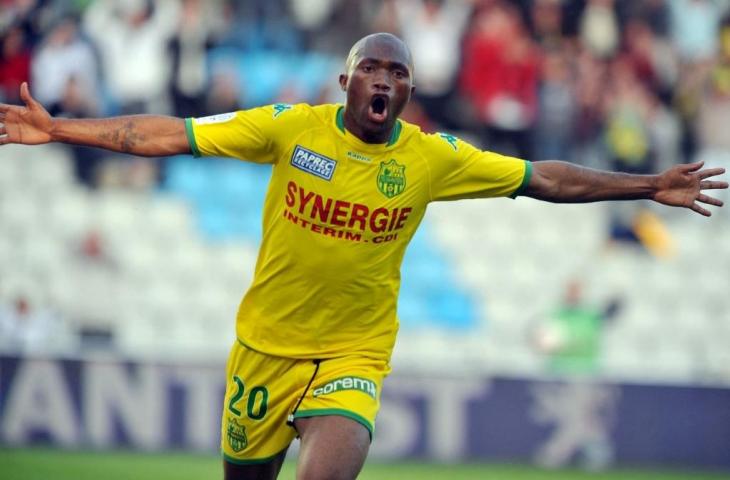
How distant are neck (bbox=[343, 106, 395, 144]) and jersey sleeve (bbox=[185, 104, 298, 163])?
0.85ft

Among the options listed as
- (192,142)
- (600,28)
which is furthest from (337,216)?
(600,28)

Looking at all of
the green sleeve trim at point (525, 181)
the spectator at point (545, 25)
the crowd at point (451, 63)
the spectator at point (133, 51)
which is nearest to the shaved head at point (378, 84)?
the green sleeve trim at point (525, 181)

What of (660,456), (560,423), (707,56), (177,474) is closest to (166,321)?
(177,474)

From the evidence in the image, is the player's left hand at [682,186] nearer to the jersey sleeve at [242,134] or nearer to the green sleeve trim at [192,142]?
the jersey sleeve at [242,134]

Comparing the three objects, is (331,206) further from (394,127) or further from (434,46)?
(434,46)

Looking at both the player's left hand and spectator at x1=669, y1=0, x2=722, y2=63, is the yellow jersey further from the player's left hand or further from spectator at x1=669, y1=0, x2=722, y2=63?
spectator at x1=669, y1=0, x2=722, y2=63

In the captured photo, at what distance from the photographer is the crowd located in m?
13.9

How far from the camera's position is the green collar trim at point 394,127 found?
21.1 ft

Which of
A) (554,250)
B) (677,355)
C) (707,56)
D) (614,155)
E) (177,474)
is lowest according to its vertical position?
(177,474)

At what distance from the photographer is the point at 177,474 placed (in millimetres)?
11102

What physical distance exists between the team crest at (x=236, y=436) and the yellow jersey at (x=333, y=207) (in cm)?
42

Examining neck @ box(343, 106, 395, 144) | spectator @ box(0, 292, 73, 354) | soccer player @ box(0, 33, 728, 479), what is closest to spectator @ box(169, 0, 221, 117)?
spectator @ box(0, 292, 73, 354)

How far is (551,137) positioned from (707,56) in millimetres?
2233

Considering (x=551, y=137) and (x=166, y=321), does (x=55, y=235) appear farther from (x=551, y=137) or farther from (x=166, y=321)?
(x=551, y=137)
